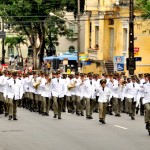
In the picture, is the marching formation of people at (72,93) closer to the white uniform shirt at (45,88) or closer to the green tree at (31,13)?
the white uniform shirt at (45,88)

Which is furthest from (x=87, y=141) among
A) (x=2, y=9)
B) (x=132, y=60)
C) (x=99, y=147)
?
(x=2, y=9)

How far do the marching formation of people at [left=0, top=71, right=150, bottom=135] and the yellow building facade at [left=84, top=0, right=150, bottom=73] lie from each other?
16.7m

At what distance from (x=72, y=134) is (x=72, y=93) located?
9103 millimetres

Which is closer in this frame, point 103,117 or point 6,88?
point 103,117

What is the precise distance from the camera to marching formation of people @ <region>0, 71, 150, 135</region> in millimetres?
27031

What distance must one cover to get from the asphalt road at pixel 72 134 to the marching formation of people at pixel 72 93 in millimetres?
588

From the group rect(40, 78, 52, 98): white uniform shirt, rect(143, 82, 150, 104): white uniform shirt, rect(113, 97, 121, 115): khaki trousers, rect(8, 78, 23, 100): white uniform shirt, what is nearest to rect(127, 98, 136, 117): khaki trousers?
rect(113, 97, 121, 115): khaki trousers

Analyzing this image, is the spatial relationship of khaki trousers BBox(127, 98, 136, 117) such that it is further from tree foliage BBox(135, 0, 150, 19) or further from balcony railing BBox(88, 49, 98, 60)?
balcony railing BBox(88, 49, 98, 60)

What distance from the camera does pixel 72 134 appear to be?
22156 mm

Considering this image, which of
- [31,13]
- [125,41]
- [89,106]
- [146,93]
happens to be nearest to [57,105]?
[89,106]

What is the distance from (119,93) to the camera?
3048 centimetres

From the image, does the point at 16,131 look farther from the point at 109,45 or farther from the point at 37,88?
the point at 109,45

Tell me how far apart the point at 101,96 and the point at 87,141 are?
5061mm

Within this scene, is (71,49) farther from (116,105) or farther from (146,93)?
(146,93)
